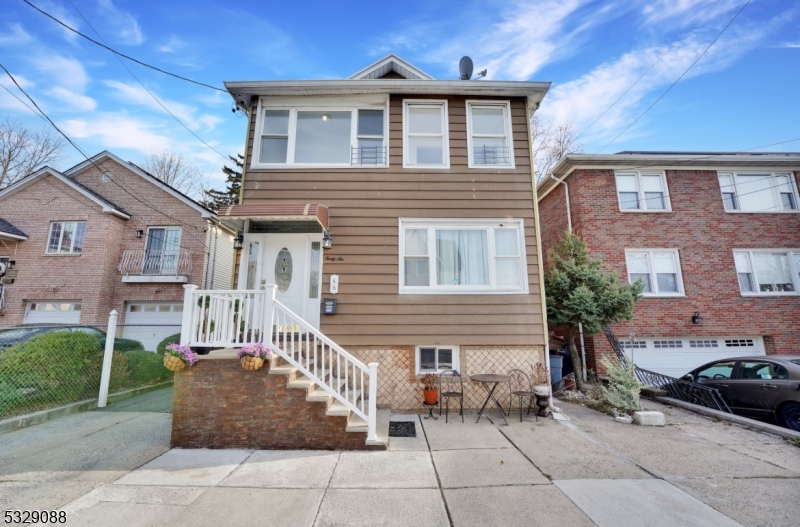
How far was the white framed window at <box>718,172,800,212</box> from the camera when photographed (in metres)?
10.3

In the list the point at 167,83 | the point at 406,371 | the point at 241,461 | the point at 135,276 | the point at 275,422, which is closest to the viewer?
the point at 241,461

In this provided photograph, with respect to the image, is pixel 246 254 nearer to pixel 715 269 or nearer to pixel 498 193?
pixel 498 193

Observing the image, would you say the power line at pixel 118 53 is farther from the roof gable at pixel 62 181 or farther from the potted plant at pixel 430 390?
the roof gable at pixel 62 181

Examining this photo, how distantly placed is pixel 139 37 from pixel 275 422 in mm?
8493

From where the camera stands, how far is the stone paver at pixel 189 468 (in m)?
3.45

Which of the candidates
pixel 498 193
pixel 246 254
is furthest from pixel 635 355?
pixel 246 254

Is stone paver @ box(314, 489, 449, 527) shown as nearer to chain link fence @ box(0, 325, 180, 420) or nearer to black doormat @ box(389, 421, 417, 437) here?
black doormat @ box(389, 421, 417, 437)

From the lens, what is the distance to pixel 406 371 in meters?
6.16

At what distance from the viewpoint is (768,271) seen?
995 centimetres

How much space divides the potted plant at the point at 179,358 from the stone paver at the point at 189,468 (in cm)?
110

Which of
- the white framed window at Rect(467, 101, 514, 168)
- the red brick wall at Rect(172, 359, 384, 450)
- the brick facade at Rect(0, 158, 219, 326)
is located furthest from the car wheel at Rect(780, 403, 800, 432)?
the brick facade at Rect(0, 158, 219, 326)

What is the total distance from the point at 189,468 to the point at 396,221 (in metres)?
4.99

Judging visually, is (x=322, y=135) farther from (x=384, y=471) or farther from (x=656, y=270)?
(x=656, y=270)

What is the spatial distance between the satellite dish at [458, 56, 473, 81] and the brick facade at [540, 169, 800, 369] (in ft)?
15.9
